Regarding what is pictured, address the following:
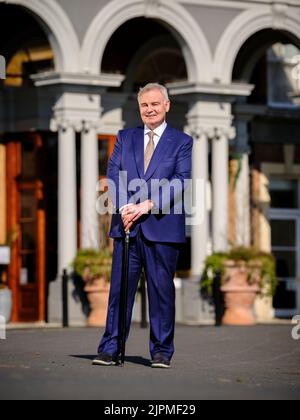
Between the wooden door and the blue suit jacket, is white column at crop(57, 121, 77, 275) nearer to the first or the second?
the wooden door

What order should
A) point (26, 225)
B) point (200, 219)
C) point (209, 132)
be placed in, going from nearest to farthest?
1. point (200, 219)
2. point (209, 132)
3. point (26, 225)

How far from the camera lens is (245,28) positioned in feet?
69.8

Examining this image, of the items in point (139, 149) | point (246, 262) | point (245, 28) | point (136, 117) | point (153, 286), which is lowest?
point (246, 262)

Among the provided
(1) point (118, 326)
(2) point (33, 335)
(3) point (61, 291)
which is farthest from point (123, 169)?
(3) point (61, 291)

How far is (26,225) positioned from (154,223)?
1284cm

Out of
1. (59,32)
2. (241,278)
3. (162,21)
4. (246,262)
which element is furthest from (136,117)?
(241,278)

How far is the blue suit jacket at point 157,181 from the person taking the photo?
9.47 m

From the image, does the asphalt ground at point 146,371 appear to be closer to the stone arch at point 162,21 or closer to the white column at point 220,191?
the stone arch at point 162,21

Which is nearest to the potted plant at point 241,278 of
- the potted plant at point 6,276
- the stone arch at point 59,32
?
the potted plant at point 6,276

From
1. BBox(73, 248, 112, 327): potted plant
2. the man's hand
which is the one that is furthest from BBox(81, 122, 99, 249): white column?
the man's hand

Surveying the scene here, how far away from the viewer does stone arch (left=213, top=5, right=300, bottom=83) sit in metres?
21.1

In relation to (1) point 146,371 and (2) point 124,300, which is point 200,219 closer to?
(2) point 124,300

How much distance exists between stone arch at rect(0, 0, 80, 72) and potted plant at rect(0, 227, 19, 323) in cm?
322

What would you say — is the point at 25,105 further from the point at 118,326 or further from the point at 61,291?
the point at 118,326
